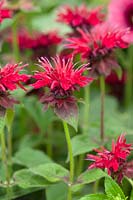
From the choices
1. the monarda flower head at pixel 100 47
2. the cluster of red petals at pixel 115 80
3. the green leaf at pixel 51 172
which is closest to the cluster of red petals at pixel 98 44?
the monarda flower head at pixel 100 47

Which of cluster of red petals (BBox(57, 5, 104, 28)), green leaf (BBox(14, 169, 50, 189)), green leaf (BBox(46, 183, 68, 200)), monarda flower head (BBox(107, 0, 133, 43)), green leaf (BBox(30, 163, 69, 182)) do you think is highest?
monarda flower head (BBox(107, 0, 133, 43))

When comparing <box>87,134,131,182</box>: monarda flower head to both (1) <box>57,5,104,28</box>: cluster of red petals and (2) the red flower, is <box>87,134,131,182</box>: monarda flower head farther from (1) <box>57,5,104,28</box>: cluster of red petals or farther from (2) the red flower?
(2) the red flower

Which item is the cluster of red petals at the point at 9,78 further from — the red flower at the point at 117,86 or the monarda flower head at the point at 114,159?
the red flower at the point at 117,86

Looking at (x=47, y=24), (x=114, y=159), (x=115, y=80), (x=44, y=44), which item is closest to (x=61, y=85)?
(x=114, y=159)

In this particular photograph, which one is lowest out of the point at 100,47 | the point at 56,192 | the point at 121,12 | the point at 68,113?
the point at 56,192

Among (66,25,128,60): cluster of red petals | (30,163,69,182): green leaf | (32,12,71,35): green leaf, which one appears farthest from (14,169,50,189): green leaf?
(32,12,71,35): green leaf

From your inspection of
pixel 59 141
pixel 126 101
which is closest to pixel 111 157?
pixel 59 141

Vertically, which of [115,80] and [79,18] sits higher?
[79,18]

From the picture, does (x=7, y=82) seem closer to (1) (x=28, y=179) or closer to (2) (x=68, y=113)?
(2) (x=68, y=113)
